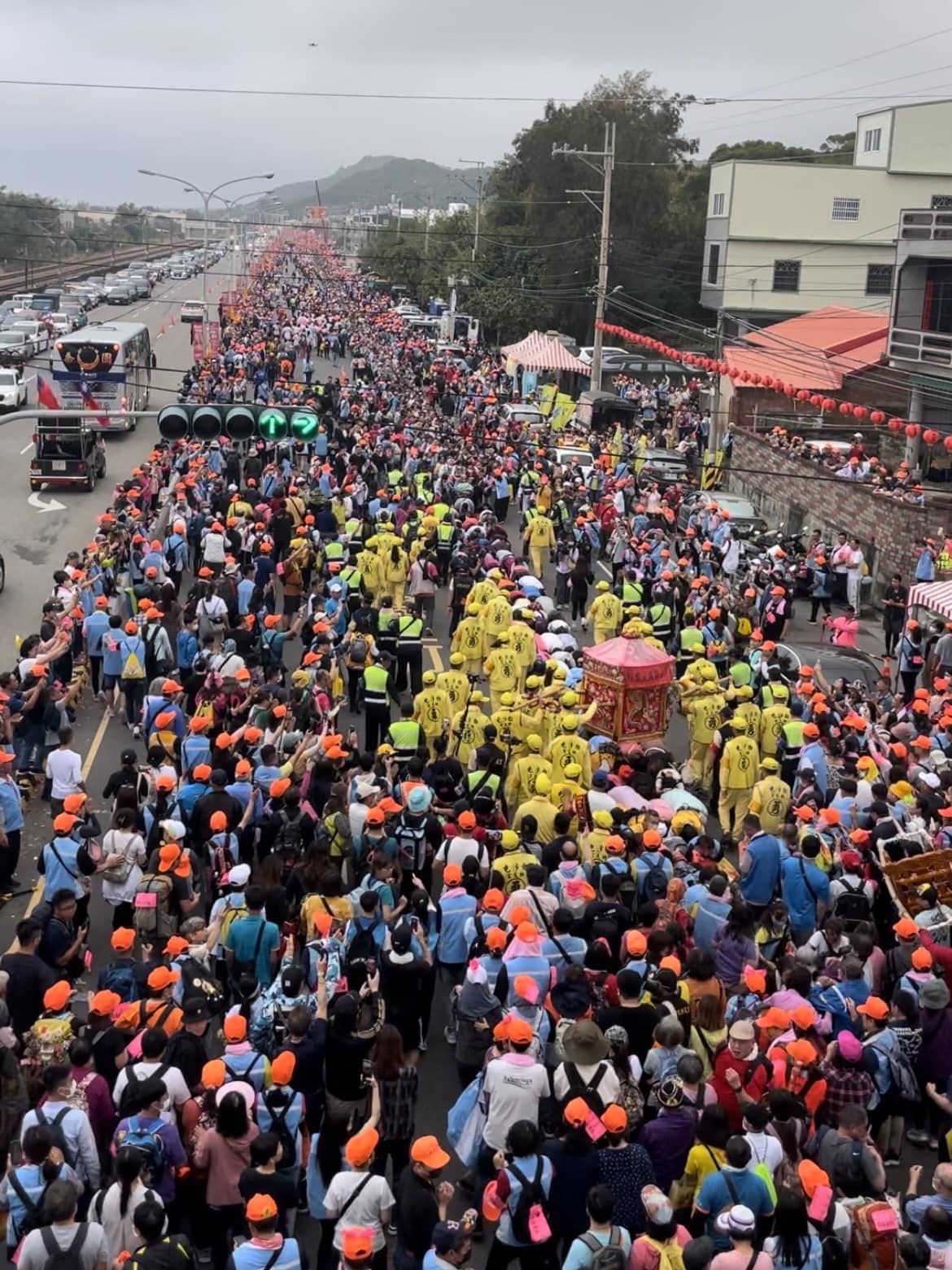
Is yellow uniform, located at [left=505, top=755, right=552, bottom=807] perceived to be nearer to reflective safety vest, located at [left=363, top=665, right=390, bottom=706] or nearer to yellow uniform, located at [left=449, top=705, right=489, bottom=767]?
yellow uniform, located at [left=449, top=705, right=489, bottom=767]

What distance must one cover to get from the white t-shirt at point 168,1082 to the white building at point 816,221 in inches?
1872

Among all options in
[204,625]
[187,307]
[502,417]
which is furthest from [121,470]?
[187,307]

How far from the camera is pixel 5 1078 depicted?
7.08m

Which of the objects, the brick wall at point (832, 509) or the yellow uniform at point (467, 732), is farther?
the brick wall at point (832, 509)

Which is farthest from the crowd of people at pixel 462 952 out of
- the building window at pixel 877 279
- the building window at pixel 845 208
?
the building window at pixel 877 279

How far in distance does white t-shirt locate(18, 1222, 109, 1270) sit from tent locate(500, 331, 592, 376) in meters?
38.7

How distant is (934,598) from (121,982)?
1238 centimetres

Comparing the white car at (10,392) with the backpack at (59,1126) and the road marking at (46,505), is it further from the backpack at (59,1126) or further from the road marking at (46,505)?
the backpack at (59,1126)

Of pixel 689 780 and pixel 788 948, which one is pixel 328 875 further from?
pixel 689 780

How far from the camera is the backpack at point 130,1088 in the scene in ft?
21.5

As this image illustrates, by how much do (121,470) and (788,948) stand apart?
2753cm

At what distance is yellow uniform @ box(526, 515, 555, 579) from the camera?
21.9 m

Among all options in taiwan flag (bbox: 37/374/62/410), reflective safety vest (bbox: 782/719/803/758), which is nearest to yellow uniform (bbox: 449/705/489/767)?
reflective safety vest (bbox: 782/719/803/758)

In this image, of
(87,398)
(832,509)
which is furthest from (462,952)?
(87,398)
